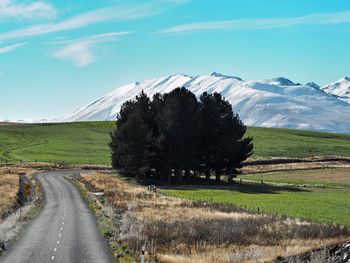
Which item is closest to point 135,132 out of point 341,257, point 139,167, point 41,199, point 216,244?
point 139,167

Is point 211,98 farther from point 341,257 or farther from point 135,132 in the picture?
point 341,257

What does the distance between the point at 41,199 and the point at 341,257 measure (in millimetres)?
48559

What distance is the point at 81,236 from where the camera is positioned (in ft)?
120

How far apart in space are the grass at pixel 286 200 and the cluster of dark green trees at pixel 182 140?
8296 millimetres

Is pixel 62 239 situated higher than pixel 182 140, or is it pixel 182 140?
pixel 182 140

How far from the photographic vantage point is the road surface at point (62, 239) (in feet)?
95.7

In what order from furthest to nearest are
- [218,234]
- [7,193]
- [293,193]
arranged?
1. [293,193]
2. [7,193]
3. [218,234]

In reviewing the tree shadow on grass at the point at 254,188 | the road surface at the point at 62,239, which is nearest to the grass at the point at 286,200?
the tree shadow on grass at the point at 254,188

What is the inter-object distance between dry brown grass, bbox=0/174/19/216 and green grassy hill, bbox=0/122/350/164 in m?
42.3

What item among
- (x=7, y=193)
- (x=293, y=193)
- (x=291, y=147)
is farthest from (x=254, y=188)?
(x=291, y=147)

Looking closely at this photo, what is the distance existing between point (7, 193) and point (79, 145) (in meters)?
89.9

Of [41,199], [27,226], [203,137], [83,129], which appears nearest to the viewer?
[27,226]

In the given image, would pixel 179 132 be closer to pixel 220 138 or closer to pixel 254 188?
pixel 220 138

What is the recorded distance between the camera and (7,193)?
62.0 metres
